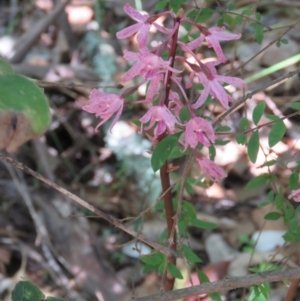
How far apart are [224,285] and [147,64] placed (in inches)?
12.6

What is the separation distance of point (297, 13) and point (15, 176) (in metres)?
1.53

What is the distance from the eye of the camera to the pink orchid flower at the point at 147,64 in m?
0.77

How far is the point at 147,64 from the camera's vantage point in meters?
0.77

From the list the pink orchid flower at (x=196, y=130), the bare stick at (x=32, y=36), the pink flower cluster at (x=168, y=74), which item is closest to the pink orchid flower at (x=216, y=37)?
the pink flower cluster at (x=168, y=74)

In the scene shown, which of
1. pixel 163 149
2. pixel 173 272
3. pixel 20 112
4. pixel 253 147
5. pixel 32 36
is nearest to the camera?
pixel 20 112

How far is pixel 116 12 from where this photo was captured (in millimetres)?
2809

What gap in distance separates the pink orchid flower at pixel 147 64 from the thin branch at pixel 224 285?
0.96ft

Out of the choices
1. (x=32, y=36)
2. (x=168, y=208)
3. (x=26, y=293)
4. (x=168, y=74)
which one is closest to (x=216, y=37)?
(x=168, y=74)

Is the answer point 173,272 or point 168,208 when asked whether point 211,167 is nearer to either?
point 168,208

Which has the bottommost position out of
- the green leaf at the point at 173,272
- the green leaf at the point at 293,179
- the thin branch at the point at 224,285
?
the green leaf at the point at 173,272

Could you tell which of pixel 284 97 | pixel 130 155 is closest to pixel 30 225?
pixel 130 155

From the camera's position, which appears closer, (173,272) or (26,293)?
(26,293)

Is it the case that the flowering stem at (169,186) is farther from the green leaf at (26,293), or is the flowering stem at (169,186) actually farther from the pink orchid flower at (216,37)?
the green leaf at (26,293)

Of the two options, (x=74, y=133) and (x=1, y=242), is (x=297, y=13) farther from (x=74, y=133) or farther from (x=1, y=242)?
(x=1, y=242)
